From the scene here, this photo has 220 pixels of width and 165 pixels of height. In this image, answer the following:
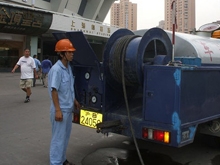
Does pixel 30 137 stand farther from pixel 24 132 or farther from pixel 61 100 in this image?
pixel 61 100

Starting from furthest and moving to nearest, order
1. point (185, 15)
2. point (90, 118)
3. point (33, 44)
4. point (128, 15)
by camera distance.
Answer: point (33, 44)
point (128, 15)
point (185, 15)
point (90, 118)

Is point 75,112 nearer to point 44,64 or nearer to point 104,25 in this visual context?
point 44,64

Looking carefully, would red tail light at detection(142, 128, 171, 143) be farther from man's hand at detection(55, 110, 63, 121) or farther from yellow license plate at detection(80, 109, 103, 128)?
man's hand at detection(55, 110, 63, 121)

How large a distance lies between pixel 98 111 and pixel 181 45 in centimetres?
169

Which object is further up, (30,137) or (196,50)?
(196,50)

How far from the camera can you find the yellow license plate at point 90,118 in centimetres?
421

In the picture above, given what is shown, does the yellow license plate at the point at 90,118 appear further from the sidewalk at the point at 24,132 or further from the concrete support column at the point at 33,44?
the concrete support column at the point at 33,44

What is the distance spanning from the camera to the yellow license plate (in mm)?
4215

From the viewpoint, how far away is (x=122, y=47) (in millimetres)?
3910

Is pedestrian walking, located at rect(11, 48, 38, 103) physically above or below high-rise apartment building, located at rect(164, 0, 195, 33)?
below

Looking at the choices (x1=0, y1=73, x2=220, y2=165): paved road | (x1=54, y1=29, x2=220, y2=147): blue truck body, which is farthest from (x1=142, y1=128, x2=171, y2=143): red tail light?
(x1=0, y1=73, x2=220, y2=165): paved road

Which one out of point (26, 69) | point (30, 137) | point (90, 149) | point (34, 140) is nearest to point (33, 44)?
point (26, 69)

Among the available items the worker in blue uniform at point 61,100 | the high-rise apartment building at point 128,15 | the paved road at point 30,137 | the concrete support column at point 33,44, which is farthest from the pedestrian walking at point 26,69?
the concrete support column at point 33,44

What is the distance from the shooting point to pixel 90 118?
4.32 meters
